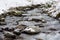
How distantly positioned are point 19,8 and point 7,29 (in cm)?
337

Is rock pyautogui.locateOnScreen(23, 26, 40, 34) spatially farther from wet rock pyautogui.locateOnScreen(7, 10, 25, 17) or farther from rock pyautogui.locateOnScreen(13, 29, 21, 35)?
wet rock pyautogui.locateOnScreen(7, 10, 25, 17)

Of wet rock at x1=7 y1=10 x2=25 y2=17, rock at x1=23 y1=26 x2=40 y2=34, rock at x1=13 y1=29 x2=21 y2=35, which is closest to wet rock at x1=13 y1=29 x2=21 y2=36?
rock at x1=13 y1=29 x2=21 y2=35

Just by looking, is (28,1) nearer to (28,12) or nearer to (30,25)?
(28,12)

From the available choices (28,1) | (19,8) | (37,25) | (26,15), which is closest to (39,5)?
(28,1)

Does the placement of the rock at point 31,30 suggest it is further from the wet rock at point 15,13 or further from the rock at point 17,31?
the wet rock at point 15,13

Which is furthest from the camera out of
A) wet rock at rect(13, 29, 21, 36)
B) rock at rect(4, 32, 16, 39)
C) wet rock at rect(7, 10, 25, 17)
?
wet rock at rect(7, 10, 25, 17)

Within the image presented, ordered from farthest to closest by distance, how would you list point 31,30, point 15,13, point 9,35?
point 15,13
point 31,30
point 9,35

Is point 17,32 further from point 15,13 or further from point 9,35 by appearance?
point 15,13

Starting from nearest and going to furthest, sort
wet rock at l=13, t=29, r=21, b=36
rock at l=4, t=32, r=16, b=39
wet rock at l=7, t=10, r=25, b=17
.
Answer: rock at l=4, t=32, r=16, b=39, wet rock at l=13, t=29, r=21, b=36, wet rock at l=7, t=10, r=25, b=17

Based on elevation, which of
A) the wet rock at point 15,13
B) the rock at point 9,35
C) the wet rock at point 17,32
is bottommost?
the rock at point 9,35

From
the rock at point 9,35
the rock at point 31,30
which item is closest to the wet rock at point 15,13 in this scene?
the rock at point 31,30

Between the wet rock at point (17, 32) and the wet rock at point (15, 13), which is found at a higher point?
the wet rock at point (15, 13)

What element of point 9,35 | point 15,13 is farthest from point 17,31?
point 15,13

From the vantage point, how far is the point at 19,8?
1099 centimetres
